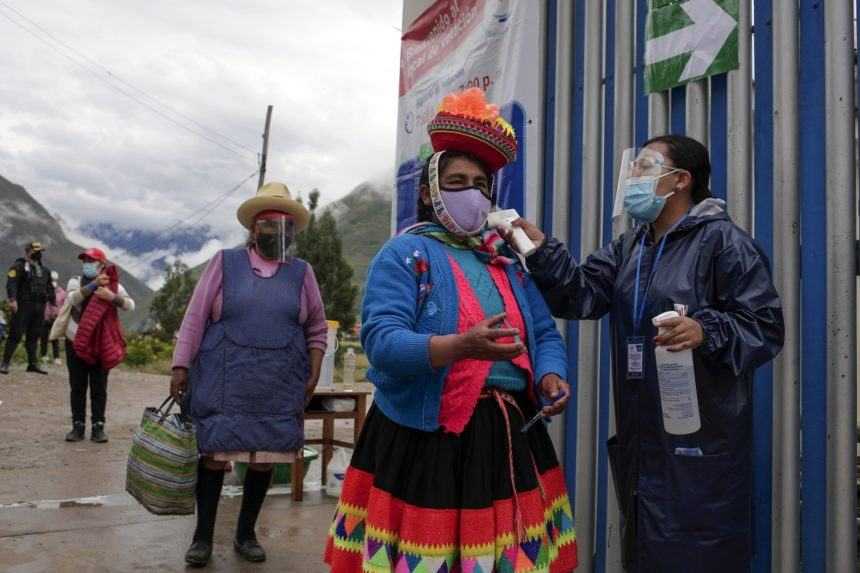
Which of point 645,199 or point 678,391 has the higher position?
point 645,199

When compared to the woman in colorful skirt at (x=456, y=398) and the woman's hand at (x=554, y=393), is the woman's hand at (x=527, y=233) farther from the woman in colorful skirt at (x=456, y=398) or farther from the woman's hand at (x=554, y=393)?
the woman's hand at (x=554, y=393)

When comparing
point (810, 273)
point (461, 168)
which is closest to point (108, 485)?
point (461, 168)

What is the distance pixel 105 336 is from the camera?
738cm

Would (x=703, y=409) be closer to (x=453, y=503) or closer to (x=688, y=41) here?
(x=453, y=503)

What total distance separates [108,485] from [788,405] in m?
4.90

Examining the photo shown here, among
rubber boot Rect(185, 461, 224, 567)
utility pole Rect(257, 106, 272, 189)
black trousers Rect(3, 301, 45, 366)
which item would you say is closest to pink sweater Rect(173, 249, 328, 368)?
rubber boot Rect(185, 461, 224, 567)

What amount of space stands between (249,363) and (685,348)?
7.76ft

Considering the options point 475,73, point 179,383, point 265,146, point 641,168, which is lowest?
point 179,383

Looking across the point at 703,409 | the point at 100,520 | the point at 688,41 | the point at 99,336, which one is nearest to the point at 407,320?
the point at 703,409

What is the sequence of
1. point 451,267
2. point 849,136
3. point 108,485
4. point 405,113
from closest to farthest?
1. point 451,267
2. point 849,136
3. point 405,113
4. point 108,485

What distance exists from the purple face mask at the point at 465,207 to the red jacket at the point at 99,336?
5749mm

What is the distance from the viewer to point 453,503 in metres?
2.20

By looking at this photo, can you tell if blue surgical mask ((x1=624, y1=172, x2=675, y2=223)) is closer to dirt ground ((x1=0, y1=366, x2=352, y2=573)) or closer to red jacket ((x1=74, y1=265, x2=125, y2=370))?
dirt ground ((x1=0, y1=366, x2=352, y2=573))

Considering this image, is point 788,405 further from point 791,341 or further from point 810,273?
point 810,273
